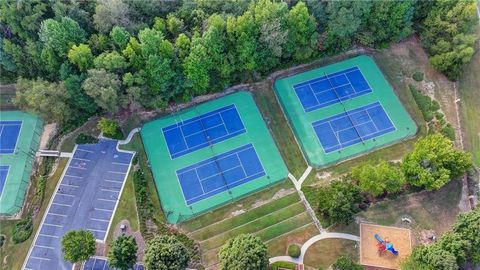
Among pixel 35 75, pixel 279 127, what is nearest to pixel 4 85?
pixel 35 75

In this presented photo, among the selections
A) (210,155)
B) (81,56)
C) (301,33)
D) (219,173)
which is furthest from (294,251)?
(81,56)

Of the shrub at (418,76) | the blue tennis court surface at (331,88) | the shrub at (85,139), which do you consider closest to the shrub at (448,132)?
the shrub at (418,76)

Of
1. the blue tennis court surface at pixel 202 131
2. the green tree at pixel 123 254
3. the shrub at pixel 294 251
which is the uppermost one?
the blue tennis court surface at pixel 202 131

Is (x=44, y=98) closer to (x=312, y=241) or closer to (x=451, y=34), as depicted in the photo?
(x=312, y=241)

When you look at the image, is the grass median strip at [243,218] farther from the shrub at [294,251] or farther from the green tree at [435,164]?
the green tree at [435,164]

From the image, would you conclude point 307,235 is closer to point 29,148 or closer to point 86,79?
point 86,79
